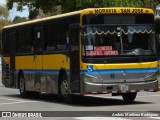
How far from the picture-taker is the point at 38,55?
72.1ft

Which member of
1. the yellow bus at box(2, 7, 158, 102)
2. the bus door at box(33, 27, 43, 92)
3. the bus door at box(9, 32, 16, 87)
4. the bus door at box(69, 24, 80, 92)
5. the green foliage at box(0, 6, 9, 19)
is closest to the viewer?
the yellow bus at box(2, 7, 158, 102)

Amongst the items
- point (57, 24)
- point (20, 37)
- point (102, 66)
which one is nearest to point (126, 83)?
point (102, 66)

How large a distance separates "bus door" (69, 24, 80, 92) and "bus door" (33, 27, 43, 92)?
3.07 m

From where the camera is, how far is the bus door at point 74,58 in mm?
18297

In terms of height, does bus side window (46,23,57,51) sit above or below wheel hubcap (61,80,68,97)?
above

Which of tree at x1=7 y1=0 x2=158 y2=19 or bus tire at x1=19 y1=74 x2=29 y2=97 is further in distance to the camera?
tree at x1=7 y1=0 x2=158 y2=19

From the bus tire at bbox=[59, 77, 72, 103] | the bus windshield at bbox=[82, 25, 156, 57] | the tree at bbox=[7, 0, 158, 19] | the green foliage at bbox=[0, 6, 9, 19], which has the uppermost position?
the green foliage at bbox=[0, 6, 9, 19]

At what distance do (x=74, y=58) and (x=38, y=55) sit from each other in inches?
147

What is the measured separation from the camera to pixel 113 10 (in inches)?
724

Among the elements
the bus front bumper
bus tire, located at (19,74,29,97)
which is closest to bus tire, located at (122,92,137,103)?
the bus front bumper

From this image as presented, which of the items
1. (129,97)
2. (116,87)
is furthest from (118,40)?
(129,97)

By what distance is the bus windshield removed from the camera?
59.1ft

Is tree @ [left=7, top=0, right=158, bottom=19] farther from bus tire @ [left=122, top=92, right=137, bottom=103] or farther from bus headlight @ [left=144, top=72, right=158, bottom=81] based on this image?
bus headlight @ [left=144, top=72, right=158, bottom=81]

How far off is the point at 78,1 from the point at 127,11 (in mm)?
15008
